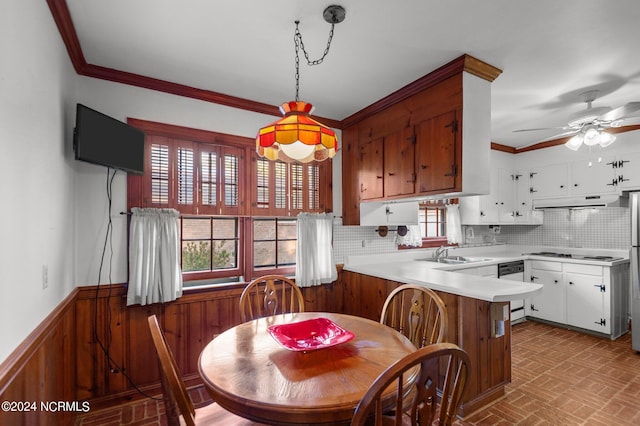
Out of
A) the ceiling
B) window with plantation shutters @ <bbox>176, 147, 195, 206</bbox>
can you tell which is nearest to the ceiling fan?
the ceiling

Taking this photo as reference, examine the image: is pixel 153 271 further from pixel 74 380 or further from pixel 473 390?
pixel 473 390

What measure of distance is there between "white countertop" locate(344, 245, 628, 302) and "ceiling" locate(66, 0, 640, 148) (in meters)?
1.70

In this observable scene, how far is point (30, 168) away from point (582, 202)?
5.57 metres

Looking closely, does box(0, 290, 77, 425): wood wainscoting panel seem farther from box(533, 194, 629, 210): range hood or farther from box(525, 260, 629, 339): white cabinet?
box(533, 194, 629, 210): range hood

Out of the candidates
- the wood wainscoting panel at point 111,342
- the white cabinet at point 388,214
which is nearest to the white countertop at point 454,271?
the white cabinet at point 388,214

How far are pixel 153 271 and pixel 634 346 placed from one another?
482cm

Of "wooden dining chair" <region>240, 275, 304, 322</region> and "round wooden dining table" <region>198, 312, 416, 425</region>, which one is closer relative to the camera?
"round wooden dining table" <region>198, 312, 416, 425</region>

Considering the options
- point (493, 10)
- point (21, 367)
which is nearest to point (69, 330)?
point (21, 367)

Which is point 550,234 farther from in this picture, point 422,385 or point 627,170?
point 422,385

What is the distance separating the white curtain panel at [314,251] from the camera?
125 inches

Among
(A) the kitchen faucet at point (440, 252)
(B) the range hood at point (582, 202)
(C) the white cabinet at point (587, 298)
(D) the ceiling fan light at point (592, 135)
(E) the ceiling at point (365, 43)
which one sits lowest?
(C) the white cabinet at point (587, 298)

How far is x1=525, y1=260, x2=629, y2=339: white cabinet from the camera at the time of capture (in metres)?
3.65

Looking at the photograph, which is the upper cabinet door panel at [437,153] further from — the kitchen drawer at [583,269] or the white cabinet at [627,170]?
the white cabinet at [627,170]

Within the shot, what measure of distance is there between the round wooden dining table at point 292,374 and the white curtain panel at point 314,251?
4.41 feet
